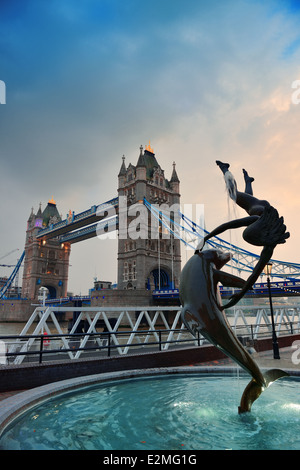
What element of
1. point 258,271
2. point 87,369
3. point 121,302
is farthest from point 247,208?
point 121,302

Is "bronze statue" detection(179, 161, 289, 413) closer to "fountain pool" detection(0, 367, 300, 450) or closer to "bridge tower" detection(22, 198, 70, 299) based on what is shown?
"fountain pool" detection(0, 367, 300, 450)

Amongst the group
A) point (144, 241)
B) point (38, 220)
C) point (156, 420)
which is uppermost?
point (38, 220)

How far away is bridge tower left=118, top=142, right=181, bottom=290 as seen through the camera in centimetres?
5391

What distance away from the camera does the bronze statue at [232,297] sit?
429cm

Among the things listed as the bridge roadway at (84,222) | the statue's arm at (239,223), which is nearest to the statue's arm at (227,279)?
the statue's arm at (239,223)

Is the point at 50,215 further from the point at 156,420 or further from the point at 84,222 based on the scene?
the point at 156,420

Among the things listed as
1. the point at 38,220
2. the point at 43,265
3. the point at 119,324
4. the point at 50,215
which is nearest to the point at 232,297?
the point at 119,324

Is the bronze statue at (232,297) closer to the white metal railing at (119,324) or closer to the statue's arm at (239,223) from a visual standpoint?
the statue's arm at (239,223)

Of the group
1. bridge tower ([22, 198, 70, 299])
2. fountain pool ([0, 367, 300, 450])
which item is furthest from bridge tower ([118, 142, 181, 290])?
fountain pool ([0, 367, 300, 450])

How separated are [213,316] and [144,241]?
50.2m

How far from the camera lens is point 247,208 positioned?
5109 mm

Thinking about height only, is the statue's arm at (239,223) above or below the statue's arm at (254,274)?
above

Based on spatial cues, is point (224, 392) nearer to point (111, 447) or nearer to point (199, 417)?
point (199, 417)

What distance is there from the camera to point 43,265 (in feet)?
271
